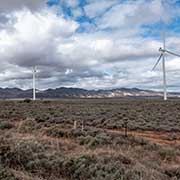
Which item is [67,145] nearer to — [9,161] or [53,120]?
[9,161]

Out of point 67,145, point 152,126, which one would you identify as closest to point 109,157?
point 67,145

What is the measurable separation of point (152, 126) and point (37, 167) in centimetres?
1720

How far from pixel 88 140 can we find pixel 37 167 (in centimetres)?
624

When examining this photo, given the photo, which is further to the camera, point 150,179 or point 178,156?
point 178,156

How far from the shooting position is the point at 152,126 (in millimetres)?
24953

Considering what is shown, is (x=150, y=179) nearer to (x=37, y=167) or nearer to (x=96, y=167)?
(x=96, y=167)

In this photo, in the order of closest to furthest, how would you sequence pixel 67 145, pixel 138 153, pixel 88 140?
1. pixel 138 153
2. pixel 67 145
3. pixel 88 140

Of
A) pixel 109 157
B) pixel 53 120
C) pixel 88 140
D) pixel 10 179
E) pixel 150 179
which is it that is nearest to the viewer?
pixel 10 179

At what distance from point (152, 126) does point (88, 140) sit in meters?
11.1

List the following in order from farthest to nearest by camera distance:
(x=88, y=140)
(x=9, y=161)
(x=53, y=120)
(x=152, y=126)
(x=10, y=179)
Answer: (x=53, y=120) < (x=152, y=126) < (x=88, y=140) < (x=9, y=161) < (x=10, y=179)

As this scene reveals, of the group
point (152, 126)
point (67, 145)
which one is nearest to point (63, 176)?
point (67, 145)

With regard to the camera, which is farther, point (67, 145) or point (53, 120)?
point (53, 120)

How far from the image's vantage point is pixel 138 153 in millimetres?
13078

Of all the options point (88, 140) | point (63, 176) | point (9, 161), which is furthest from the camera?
point (88, 140)
